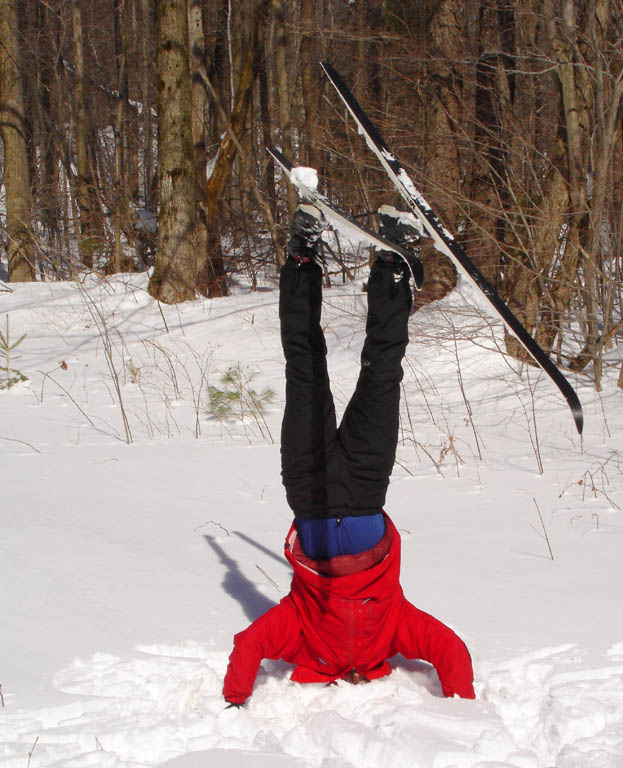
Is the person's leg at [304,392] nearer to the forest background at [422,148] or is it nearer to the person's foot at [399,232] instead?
the person's foot at [399,232]

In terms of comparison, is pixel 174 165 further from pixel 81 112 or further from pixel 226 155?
pixel 81 112

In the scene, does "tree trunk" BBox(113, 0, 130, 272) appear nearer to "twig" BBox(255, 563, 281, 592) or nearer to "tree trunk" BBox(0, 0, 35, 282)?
"tree trunk" BBox(0, 0, 35, 282)

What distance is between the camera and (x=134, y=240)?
11594 mm

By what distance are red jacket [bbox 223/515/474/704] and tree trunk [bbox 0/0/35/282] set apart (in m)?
9.86

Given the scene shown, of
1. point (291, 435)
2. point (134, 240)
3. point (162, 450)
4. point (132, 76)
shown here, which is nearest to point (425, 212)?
point (291, 435)

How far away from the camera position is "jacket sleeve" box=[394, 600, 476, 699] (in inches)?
83.3

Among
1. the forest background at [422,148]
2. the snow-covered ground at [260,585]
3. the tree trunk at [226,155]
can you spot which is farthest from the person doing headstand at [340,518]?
the tree trunk at [226,155]

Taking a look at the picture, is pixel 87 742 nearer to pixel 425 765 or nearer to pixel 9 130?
pixel 425 765

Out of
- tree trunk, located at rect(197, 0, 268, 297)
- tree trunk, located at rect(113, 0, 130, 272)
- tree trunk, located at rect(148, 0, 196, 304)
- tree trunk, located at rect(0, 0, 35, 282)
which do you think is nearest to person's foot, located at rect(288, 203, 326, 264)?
tree trunk, located at rect(148, 0, 196, 304)

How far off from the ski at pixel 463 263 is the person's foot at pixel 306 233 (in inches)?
10.2

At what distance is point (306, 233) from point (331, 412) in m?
0.57

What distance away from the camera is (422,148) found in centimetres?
805

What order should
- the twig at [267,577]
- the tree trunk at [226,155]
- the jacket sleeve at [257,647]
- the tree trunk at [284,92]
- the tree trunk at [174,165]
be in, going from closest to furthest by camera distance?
the jacket sleeve at [257,647], the twig at [267,577], the tree trunk at [174,165], the tree trunk at [226,155], the tree trunk at [284,92]

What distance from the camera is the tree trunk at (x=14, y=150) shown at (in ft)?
35.8
